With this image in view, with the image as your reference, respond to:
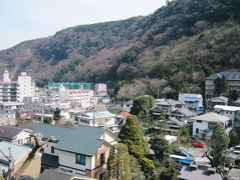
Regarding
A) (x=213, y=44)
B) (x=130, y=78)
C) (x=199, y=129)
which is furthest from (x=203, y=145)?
(x=130, y=78)

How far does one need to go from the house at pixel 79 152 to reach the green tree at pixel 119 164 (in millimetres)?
589

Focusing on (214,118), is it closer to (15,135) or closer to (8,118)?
(15,135)

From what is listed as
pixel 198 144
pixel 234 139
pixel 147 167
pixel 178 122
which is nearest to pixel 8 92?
pixel 178 122

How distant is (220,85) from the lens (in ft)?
97.9

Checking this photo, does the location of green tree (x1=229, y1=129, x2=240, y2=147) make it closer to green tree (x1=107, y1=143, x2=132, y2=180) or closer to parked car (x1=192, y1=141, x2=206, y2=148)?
parked car (x1=192, y1=141, x2=206, y2=148)

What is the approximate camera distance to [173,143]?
19.6m

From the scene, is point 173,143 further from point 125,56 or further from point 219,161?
point 125,56

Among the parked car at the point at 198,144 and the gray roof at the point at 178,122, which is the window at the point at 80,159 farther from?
the gray roof at the point at 178,122

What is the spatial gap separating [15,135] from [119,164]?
9.41 m

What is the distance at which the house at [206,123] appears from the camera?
21.0 m

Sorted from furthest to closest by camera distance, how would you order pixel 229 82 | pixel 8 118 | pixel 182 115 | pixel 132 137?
pixel 229 82
pixel 8 118
pixel 182 115
pixel 132 137

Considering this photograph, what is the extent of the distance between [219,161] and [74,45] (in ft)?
351

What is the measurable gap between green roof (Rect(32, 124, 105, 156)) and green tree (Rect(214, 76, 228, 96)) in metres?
22.3

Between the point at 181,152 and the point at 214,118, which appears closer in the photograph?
the point at 181,152
